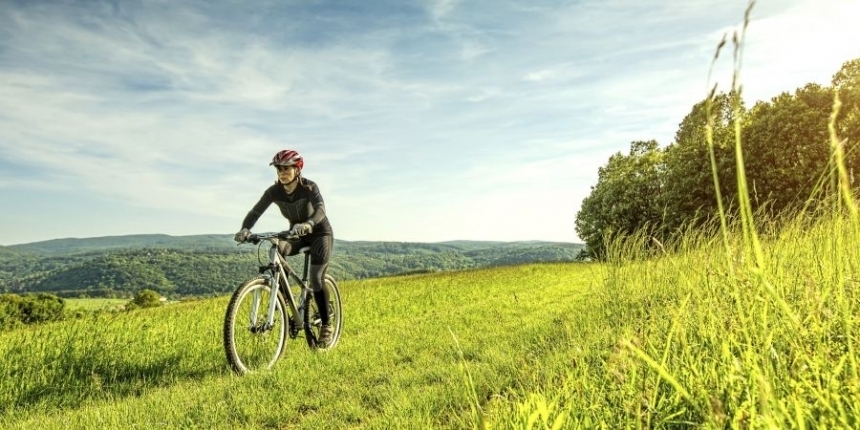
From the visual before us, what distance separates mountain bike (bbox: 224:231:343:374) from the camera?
21.5ft

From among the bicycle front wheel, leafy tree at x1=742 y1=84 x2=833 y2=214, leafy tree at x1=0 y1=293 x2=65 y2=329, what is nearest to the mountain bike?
the bicycle front wheel

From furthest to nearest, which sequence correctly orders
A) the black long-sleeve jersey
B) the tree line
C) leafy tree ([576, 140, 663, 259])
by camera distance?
leafy tree ([576, 140, 663, 259]) → the tree line → the black long-sleeve jersey

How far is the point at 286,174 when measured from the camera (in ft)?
24.5

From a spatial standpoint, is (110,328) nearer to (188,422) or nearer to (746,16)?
(188,422)

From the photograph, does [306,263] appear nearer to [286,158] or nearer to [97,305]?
[286,158]

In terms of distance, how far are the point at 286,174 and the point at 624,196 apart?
35.5 m

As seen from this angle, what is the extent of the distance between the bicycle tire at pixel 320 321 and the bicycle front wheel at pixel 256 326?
29.5 inches

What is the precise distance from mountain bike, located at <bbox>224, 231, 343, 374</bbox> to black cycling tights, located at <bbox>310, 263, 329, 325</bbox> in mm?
270

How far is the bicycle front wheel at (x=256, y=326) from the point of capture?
6560mm

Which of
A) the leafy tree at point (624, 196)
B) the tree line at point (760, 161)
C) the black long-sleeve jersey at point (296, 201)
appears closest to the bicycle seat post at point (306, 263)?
the black long-sleeve jersey at point (296, 201)

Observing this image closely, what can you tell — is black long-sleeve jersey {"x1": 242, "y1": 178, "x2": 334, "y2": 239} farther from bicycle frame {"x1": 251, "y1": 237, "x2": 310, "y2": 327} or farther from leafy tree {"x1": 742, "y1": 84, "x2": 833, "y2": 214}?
leafy tree {"x1": 742, "y1": 84, "x2": 833, "y2": 214}

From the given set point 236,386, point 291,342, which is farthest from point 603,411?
point 291,342

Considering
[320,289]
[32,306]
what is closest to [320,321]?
[320,289]

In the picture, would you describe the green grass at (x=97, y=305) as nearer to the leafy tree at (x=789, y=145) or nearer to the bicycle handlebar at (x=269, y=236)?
the bicycle handlebar at (x=269, y=236)
